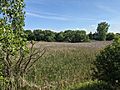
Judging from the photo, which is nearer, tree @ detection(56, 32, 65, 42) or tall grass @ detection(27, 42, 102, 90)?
tall grass @ detection(27, 42, 102, 90)

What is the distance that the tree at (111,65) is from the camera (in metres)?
15.5

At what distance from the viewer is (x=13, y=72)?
10.8m

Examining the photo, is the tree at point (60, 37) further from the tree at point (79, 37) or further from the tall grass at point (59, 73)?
the tall grass at point (59, 73)

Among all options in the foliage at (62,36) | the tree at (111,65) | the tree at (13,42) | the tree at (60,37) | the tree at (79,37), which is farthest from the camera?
the tree at (60,37)

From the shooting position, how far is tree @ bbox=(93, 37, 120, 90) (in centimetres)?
1554

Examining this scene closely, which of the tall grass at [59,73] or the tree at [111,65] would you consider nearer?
the tree at [111,65]

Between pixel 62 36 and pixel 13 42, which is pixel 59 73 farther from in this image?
pixel 62 36

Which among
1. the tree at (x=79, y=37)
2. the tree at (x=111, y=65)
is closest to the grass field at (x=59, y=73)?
the tree at (x=111, y=65)

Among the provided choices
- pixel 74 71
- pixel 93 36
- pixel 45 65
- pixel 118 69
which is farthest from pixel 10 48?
pixel 93 36

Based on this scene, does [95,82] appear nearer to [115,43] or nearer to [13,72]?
[115,43]

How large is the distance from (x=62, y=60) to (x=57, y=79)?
24.0 ft

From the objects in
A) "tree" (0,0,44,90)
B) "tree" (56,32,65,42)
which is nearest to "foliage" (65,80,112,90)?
"tree" (0,0,44,90)

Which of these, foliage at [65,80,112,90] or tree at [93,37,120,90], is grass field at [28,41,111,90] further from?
tree at [93,37,120,90]

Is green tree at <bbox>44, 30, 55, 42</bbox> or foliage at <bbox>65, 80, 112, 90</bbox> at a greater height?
green tree at <bbox>44, 30, 55, 42</bbox>
